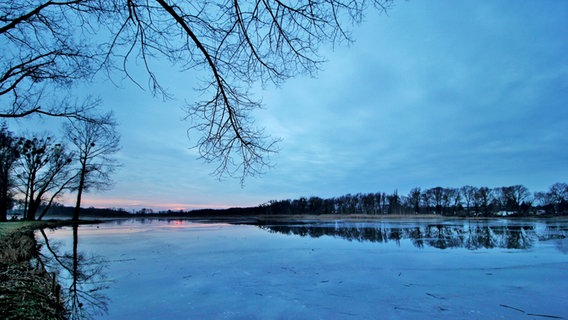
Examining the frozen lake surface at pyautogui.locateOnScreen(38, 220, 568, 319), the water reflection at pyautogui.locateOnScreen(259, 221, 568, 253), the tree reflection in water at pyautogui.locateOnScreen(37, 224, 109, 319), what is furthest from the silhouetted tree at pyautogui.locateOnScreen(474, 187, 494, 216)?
the tree reflection in water at pyautogui.locateOnScreen(37, 224, 109, 319)

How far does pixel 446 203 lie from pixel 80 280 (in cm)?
9758

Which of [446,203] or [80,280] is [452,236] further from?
[446,203]

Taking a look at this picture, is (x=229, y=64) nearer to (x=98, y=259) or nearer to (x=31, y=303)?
(x=31, y=303)

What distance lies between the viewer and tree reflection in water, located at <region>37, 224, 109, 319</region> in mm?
5104

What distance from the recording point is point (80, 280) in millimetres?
7039

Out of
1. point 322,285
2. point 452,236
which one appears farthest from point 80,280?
point 452,236

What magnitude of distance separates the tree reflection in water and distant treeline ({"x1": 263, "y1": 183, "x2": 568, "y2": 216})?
88.9 m

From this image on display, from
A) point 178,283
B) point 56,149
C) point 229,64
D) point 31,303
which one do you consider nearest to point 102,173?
point 56,149

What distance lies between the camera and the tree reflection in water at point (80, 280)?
5.10 meters

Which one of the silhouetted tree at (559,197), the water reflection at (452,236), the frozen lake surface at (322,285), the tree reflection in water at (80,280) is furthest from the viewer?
the silhouetted tree at (559,197)

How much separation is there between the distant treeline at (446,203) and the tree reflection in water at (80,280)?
292ft

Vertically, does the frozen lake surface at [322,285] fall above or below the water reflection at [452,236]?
above

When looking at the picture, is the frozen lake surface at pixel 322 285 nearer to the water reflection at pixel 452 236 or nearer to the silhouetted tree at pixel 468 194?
the water reflection at pixel 452 236

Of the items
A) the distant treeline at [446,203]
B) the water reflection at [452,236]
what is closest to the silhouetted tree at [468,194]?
the distant treeline at [446,203]
